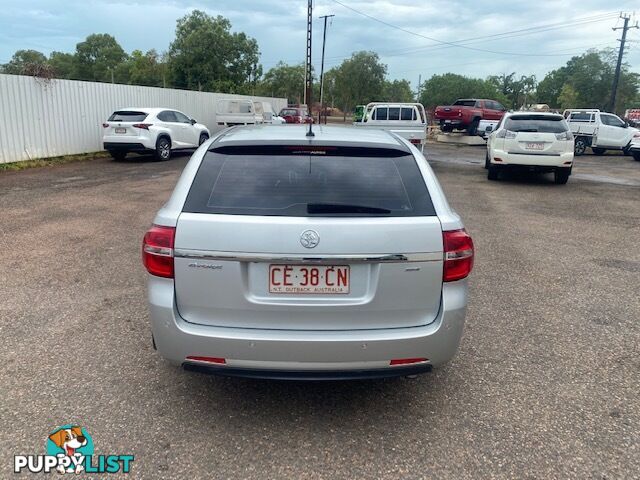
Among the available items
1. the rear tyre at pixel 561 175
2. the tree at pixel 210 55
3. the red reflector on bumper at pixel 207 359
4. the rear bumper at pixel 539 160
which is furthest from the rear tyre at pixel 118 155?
the tree at pixel 210 55

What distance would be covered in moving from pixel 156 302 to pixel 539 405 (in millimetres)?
2337

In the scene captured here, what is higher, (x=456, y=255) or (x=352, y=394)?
(x=456, y=255)

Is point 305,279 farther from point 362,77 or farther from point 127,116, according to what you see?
point 362,77

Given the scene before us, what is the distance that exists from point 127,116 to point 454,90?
92.4 metres

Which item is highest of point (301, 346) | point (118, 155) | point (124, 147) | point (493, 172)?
point (301, 346)

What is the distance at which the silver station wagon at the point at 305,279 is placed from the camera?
2596 mm

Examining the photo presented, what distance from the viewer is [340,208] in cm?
271

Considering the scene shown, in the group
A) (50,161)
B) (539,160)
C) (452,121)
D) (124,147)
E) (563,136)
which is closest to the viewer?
(563,136)

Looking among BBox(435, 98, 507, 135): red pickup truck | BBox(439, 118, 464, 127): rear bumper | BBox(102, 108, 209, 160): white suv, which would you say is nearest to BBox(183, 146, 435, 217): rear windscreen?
BBox(102, 108, 209, 160): white suv

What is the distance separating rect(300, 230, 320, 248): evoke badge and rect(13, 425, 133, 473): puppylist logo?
4.60 feet

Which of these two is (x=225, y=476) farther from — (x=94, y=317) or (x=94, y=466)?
(x=94, y=317)

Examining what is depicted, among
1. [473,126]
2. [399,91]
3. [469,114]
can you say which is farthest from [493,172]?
[399,91]

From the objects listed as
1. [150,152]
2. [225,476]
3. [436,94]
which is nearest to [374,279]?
[225,476]

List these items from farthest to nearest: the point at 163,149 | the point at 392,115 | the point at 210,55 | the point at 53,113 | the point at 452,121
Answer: the point at 210,55 → the point at 452,121 → the point at 392,115 → the point at 163,149 → the point at 53,113
